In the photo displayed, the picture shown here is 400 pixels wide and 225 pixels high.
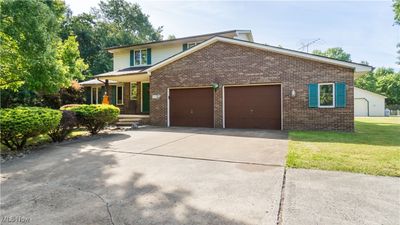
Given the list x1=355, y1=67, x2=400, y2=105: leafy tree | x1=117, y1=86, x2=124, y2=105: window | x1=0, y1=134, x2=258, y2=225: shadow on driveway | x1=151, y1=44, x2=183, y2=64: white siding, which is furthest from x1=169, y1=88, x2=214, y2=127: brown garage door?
x1=355, y1=67, x2=400, y2=105: leafy tree

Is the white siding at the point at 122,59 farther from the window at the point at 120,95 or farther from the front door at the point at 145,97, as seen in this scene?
the front door at the point at 145,97

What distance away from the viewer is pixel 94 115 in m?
10.0

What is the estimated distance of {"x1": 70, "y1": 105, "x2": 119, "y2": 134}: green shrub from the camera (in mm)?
9922

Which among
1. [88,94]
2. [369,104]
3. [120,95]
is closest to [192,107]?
[120,95]

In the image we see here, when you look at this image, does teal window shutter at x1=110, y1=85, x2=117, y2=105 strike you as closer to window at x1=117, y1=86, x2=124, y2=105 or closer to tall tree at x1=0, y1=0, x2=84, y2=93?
window at x1=117, y1=86, x2=124, y2=105

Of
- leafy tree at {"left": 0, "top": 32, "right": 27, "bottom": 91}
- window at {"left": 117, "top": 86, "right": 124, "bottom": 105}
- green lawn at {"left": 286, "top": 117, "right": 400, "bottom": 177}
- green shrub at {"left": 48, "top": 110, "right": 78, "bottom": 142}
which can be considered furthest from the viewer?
window at {"left": 117, "top": 86, "right": 124, "bottom": 105}

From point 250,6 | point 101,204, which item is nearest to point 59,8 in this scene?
point 250,6

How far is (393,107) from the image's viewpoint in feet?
137

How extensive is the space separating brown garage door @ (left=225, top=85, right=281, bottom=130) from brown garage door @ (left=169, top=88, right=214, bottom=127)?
3.45ft

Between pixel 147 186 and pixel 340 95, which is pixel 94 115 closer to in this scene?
pixel 147 186

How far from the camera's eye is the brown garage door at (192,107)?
1303 centimetres

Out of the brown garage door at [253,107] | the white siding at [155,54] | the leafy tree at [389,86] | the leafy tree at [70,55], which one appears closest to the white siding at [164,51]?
the white siding at [155,54]

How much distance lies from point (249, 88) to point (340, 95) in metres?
4.08

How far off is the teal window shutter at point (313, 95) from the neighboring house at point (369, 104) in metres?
28.4
